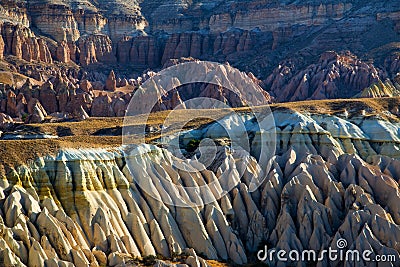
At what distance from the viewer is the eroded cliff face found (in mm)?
37844

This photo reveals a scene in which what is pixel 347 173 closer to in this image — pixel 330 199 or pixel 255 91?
pixel 330 199

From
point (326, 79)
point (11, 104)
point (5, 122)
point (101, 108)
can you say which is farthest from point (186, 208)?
point (326, 79)

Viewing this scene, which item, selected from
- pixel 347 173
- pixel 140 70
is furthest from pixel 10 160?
pixel 140 70

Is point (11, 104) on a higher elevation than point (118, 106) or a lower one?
lower

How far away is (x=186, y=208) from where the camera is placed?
145 ft

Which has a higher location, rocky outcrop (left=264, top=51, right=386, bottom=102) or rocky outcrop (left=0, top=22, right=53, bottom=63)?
rocky outcrop (left=264, top=51, right=386, bottom=102)

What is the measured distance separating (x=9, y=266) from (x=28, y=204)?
493 cm

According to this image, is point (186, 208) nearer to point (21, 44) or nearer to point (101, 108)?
point (101, 108)

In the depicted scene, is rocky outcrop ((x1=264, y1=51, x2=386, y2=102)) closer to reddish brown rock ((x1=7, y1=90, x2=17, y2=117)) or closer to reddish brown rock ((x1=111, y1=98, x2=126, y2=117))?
reddish brown rock ((x1=111, y1=98, x2=126, y2=117))

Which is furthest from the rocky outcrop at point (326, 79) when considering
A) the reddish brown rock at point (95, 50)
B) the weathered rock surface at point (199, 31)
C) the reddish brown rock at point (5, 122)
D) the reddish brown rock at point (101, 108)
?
the reddish brown rock at point (95, 50)

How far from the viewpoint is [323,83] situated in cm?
10956

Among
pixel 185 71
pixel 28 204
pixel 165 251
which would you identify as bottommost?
pixel 185 71

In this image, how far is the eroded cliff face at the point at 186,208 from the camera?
124ft

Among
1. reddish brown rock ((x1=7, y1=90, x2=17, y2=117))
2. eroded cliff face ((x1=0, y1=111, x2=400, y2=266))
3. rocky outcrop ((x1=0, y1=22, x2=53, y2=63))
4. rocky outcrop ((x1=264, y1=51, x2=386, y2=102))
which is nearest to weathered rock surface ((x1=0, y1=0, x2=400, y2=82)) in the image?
rocky outcrop ((x1=0, y1=22, x2=53, y2=63))
